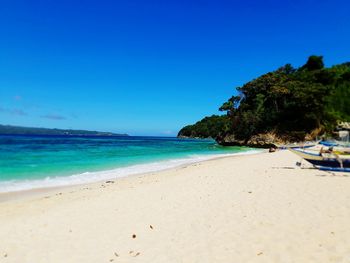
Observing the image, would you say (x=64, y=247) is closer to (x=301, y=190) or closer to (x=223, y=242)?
(x=223, y=242)

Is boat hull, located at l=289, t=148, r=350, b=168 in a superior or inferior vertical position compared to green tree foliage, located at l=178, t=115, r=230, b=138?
inferior

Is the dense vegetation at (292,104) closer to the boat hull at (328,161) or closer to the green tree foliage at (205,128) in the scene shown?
the boat hull at (328,161)

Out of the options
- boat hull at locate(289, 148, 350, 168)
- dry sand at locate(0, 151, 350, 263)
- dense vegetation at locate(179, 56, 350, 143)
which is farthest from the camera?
dense vegetation at locate(179, 56, 350, 143)

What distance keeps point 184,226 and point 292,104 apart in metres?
47.6

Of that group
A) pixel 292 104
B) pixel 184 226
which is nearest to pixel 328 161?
pixel 184 226

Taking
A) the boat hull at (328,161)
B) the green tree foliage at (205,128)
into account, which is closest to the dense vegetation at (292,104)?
the boat hull at (328,161)

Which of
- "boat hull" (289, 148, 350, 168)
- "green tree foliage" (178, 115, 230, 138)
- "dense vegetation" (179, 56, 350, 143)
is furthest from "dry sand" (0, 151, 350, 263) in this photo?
"green tree foliage" (178, 115, 230, 138)

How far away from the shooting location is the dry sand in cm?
421

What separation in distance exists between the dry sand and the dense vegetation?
41.3 m

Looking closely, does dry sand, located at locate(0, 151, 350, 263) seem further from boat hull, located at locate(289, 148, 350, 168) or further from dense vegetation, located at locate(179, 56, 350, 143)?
dense vegetation, located at locate(179, 56, 350, 143)

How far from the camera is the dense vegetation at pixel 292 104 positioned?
147 ft

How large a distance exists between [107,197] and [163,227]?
3.47 m

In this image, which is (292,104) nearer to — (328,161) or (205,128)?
(328,161)

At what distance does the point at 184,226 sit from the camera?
5.41 meters
